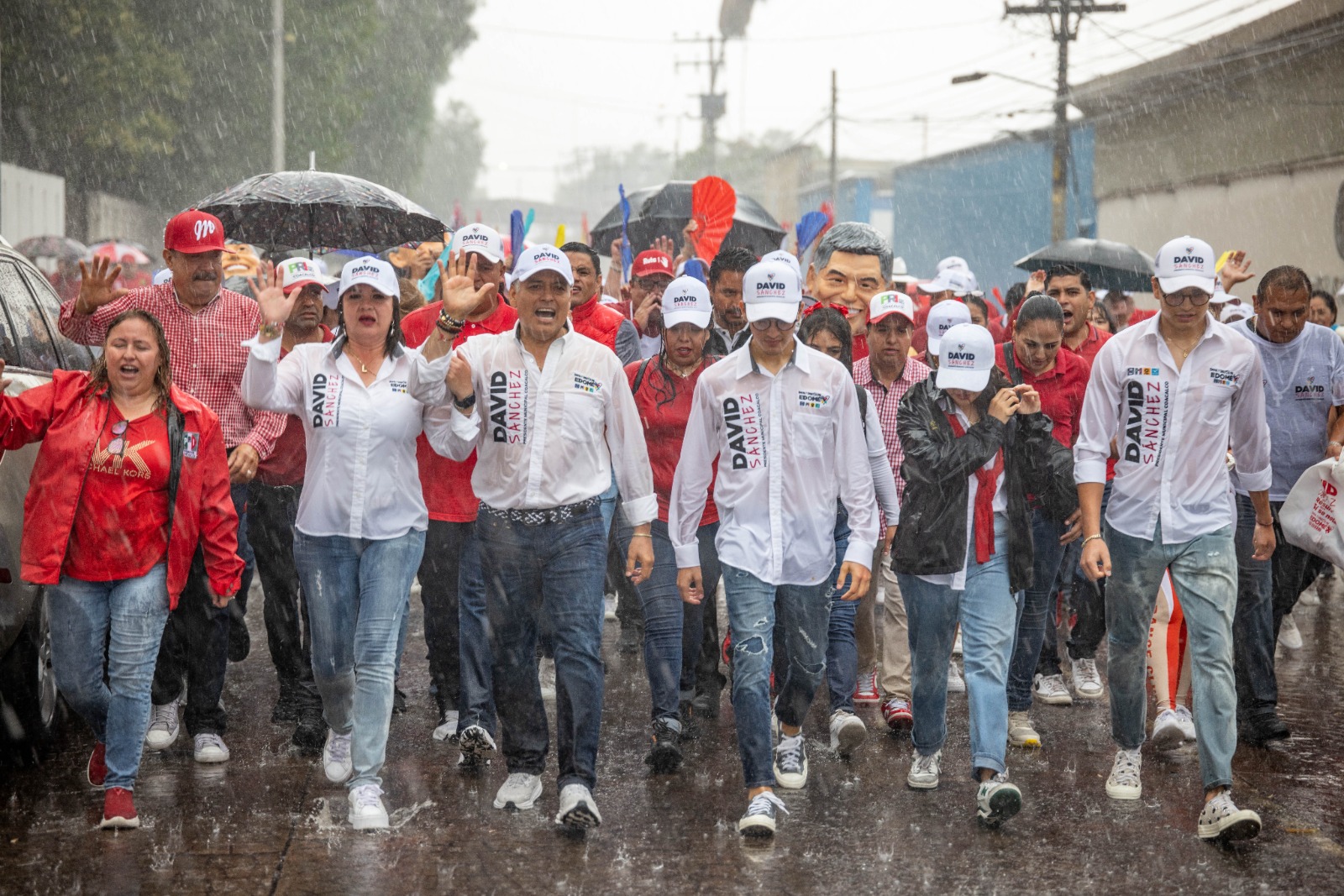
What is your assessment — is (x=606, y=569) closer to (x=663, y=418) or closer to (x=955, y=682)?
(x=663, y=418)

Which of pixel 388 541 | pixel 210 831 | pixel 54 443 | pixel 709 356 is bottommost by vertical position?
pixel 210 831

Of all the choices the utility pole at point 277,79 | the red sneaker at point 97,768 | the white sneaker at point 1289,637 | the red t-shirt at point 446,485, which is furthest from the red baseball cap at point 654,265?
the utility pole at point 277,79

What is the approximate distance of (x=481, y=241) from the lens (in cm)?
667

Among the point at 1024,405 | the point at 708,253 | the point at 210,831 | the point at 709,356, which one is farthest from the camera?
the point at 708,253

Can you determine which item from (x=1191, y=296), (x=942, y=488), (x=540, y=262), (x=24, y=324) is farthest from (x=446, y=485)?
(x=1191, y=296)

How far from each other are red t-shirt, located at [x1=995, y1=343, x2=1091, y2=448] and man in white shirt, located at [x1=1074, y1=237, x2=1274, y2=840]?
3.67 ft

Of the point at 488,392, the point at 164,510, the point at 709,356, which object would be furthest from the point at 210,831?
the point at 709,356

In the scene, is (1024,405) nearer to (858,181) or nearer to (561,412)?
(561,412)

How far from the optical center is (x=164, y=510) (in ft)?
18.1

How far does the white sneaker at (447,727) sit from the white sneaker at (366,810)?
111 cm

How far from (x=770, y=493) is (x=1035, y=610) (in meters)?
1.88

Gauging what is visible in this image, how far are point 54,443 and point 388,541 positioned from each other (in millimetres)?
1251

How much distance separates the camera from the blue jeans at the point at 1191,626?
547 cm

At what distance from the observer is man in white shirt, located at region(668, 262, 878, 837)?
218 inches
